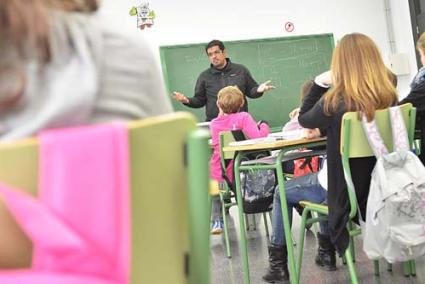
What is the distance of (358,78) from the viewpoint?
2.17 metres

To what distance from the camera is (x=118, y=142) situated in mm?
585

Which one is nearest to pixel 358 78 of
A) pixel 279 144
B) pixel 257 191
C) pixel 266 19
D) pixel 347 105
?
pixel 347 105

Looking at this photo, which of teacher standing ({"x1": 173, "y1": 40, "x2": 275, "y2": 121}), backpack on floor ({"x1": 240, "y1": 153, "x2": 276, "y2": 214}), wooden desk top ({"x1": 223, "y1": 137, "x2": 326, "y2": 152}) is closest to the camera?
wooden desk top ({"x1": 223, "y1": 137, "x2": 326, "y2": 152})

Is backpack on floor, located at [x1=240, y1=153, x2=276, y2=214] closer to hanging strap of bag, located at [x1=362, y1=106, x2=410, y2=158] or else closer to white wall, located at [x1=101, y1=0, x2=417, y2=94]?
hanging strap of bag, located at [x1=362, y1=106, x2=410, y2=158]

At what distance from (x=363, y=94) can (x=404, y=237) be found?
22.5 inches

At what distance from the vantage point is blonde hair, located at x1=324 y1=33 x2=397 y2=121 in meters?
2.11

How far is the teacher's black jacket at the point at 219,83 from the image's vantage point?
5.07 m

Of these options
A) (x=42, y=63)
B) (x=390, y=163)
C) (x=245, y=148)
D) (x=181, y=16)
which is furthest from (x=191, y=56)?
(x=42, y=63)

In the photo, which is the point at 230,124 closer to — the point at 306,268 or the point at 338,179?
the point at 306,268

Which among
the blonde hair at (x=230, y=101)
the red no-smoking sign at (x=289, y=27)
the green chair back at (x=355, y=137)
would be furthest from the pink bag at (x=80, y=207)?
the red no-smoking sign at (x=289, y=27)

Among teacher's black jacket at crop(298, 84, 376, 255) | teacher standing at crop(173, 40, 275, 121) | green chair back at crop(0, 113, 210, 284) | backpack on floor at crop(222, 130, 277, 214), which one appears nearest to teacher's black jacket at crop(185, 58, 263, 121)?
teacher standing at crop(173, 40, 275, 121)

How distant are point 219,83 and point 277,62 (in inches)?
62.8

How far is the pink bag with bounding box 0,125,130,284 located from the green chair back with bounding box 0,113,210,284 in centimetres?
2

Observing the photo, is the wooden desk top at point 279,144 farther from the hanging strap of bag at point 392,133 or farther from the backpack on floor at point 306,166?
the backpack on floor at point 306,166
